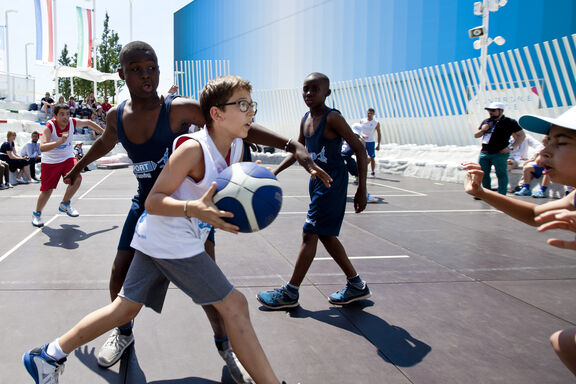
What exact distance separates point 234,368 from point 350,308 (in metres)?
1.44

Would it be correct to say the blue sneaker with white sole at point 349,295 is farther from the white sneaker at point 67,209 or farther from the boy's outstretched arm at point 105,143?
the white sneaker at point 67,209

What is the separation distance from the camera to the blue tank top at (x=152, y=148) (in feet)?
9.51

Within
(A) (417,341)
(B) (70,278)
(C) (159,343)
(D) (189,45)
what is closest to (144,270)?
(C) (159,343)

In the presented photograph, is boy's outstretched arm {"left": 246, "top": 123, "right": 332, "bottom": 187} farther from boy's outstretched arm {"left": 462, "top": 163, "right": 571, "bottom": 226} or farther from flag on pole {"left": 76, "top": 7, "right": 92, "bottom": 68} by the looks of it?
flag on pole {"left": 76, "top": 7, "right": 92, "bottom": 68}

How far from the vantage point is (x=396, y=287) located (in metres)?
4.40

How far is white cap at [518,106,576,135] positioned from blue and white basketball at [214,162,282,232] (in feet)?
4.12

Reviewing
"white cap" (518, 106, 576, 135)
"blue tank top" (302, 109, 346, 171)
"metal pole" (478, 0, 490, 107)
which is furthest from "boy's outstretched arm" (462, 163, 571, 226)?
"metal pole" (478, 0, 490, 107)

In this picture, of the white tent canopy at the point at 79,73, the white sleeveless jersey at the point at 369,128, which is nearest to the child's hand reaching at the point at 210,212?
the white sleeveless jersey at the point at 369,128

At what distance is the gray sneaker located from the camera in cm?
285

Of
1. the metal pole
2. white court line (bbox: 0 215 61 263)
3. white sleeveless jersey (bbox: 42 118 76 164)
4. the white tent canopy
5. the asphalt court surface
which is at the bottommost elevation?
the asphalt court surface

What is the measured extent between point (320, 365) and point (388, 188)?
10028 millimetres

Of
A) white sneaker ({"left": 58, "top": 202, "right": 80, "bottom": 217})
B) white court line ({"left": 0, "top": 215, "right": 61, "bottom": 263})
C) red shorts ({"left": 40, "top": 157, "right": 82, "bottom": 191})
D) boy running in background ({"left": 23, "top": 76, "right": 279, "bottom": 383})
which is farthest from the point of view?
white sneaker ({"left": 58, "top": 202, "right": 80, "bottom": 217})

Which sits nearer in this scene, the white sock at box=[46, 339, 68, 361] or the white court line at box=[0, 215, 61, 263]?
the white sock at box=[46, 339, 68, 361]

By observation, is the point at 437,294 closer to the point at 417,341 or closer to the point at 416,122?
the point at 417,341
